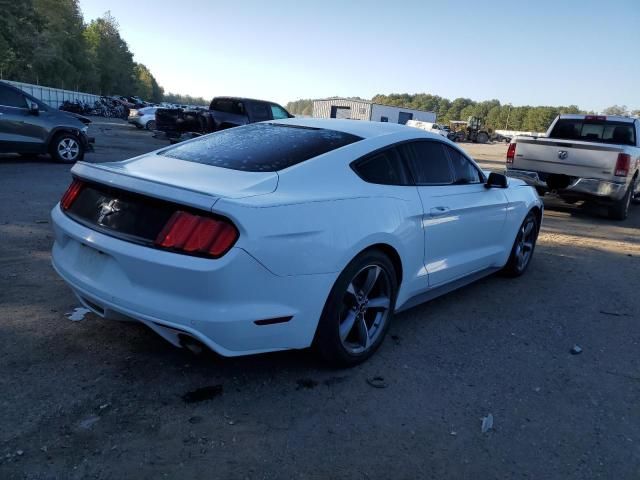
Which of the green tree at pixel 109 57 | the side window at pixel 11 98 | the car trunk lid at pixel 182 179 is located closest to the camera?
the car trunk lid at pixel 182 179

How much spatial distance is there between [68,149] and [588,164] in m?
10.8

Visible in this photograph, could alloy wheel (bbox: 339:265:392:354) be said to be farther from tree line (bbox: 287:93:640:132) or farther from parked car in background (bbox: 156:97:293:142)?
tree line (bbox: 287:93:640:132)

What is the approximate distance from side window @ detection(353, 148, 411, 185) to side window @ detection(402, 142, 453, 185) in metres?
0.15

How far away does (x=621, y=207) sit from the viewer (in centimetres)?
986

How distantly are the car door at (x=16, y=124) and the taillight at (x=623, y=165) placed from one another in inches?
447

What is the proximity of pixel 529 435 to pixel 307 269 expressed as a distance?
149 centimetres

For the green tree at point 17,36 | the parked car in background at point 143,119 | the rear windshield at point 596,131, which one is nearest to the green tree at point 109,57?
the green tree at point 17,36

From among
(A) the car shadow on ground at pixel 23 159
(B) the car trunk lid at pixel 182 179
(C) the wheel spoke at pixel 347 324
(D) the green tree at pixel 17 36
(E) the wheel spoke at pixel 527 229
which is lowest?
(A) the car shadow on ground at pixel 23 159

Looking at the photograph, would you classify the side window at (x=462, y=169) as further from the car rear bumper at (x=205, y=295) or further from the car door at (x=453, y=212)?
the car rear bumper at (x=205, y=295)

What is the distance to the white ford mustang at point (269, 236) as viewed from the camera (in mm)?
2535

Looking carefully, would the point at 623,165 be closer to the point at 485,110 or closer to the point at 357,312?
the point at 357,312

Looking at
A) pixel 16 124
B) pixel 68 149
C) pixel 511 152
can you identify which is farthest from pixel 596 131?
pixel 16 124

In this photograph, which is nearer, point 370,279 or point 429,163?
point 370,279

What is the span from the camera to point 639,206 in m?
13.3
